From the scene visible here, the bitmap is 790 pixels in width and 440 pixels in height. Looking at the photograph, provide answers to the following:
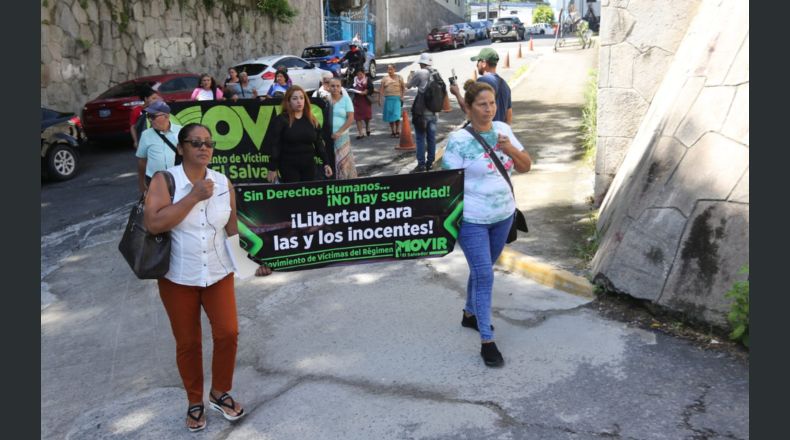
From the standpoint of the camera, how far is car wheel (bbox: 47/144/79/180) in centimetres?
1237

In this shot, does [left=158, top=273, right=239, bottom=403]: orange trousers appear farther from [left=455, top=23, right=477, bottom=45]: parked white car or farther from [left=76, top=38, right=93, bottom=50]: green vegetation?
[left=455, top=23, right=477, bottom=45]: parked white car

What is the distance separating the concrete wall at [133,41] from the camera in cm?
1867

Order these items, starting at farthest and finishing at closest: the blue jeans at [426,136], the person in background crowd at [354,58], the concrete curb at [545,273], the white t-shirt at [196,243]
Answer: the person in background crowd at [354,58], the blue jeans at [426,136], the concrete curb at [545,273], the white t-shirt at [196,243]

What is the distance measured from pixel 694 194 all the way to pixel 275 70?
18033 millimetres

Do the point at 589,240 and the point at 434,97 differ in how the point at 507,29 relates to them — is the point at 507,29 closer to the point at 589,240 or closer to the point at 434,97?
the point at 434,97

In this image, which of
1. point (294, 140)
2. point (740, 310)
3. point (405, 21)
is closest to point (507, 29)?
point (405, 21)

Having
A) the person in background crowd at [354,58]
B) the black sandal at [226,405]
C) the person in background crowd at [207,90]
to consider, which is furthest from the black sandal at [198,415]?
the person in background crowd at [354,58]

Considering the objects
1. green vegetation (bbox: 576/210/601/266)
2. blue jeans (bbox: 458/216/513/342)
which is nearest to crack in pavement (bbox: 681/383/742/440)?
blue jeans (bbox: 458/216/513/342)

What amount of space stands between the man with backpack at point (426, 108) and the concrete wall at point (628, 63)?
3.26 m

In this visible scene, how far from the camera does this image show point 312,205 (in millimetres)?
4965

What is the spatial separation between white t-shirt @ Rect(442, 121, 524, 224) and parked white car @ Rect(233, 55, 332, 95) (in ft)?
54.2

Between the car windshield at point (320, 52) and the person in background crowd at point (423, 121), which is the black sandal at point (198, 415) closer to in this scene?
the person in background crowd at point (423, 121)

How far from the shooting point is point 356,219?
5.09 metres

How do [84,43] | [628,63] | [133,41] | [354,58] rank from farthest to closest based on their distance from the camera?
[354,58]
[133,41]
[84,43]
[628,63]
